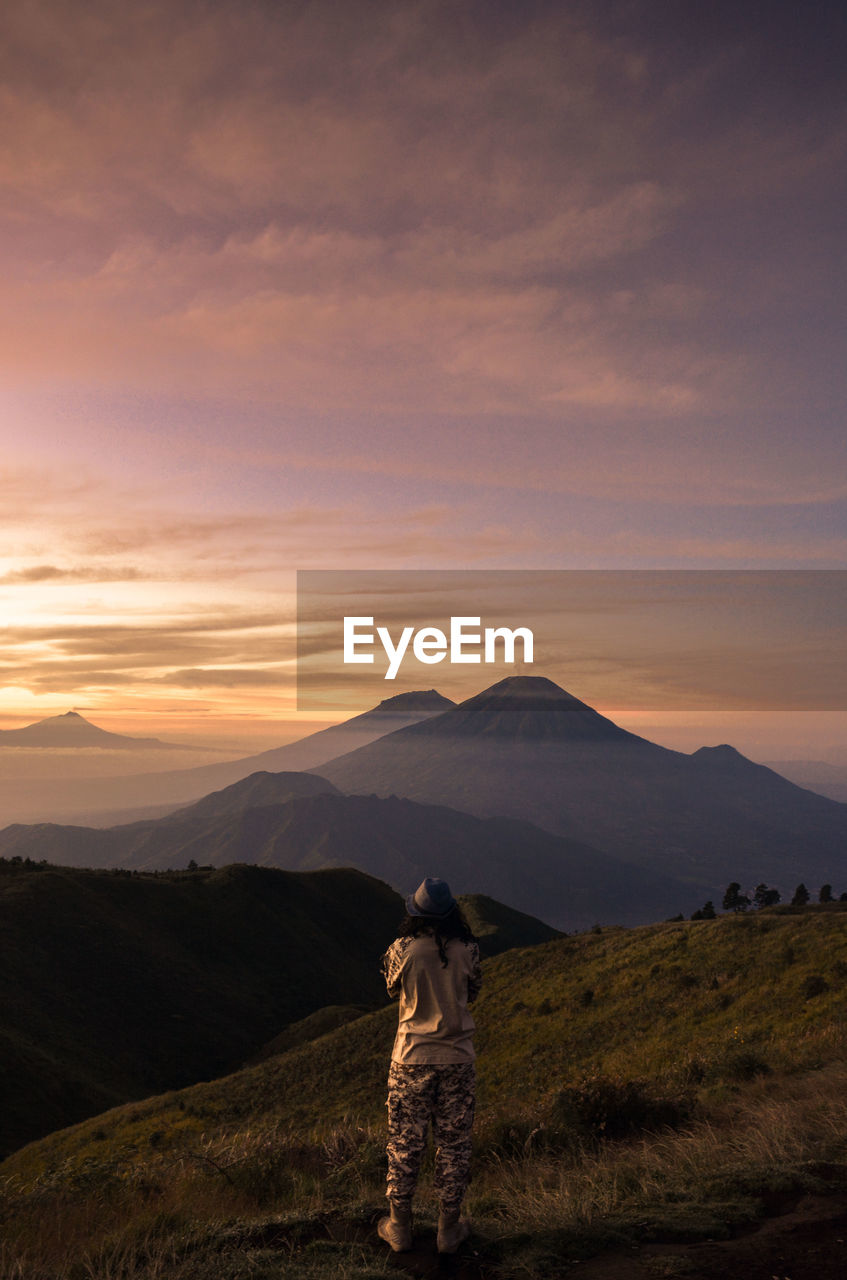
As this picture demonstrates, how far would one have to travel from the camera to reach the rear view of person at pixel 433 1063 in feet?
20.7

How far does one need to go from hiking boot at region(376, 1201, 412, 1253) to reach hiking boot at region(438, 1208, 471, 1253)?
297 mm

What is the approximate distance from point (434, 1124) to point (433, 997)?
1.07m

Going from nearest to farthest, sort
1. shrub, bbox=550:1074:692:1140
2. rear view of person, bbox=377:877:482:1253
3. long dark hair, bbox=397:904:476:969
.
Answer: rear view of person, bbox=377:877:482:1253 → long dark hair, bbox=397:904:476:969 → shrub, bbox=550:1074:692:1140

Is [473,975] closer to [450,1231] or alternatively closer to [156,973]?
[450,1231]

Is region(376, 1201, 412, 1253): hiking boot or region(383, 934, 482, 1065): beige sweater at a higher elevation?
region(383, 934, 482, 1065): beige sweater

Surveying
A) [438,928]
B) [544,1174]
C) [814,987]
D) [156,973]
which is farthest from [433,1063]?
[156,973]

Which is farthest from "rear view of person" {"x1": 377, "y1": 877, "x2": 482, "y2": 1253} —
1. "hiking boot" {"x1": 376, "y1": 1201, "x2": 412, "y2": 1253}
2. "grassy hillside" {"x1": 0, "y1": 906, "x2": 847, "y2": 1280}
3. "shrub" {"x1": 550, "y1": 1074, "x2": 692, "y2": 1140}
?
"shrub" {"x1": 550, "y1": 1074, "x2": 692, "y2": 1140}

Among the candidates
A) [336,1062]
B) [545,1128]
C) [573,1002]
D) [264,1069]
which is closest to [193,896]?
[264,1069]

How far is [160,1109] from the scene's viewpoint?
1521 inches

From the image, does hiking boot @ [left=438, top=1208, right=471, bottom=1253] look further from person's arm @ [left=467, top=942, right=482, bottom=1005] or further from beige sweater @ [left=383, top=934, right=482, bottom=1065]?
person's arm @ [left=467, top=942, right=482, bottom=1005]

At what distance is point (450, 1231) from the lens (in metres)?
6.04

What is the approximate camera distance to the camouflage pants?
6.36 m

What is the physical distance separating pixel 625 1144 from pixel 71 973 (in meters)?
70.7

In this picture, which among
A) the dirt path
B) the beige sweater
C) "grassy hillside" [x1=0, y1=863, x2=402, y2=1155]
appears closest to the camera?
the dirt path
